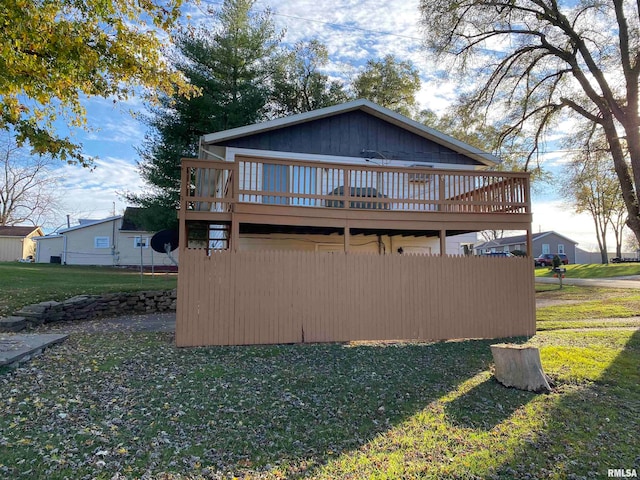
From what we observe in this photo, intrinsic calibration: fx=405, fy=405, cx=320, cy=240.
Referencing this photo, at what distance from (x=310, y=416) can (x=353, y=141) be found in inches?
356

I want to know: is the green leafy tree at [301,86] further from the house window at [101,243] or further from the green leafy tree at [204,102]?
the house window at [101,243]

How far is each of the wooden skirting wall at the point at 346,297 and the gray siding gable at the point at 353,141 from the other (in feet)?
15.5

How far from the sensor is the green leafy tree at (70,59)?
240 inches

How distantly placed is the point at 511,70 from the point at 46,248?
29.9 m

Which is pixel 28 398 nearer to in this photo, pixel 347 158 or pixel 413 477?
pixel 413 477

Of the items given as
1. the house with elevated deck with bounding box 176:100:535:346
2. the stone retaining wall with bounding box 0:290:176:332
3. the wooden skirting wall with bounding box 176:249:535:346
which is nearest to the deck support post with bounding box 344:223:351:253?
the house with elevated deck with bounding box 176:100:535:346

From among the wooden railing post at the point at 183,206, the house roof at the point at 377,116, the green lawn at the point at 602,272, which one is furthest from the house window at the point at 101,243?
the green lawn at the point at 602,272

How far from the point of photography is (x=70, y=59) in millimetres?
6574

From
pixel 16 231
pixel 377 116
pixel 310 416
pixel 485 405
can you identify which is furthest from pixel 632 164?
pixel 16 231

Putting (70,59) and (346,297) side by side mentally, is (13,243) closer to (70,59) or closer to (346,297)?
(70,59)

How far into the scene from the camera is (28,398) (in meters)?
4.32

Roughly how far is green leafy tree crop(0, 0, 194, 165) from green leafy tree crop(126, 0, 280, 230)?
10.6 metres

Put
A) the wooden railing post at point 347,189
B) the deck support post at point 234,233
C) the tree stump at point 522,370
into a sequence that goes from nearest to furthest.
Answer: the tree stump at point 522,370 < the deck support post at point 234,233 < the wooden railing post at point 347,189

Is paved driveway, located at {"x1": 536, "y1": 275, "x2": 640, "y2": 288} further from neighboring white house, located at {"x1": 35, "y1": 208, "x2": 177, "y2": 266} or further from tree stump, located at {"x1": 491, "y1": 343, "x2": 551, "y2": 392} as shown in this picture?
neighboring white house, located at {"x1": 35, "y1": 208, "x2": 177, "y2": 266}
